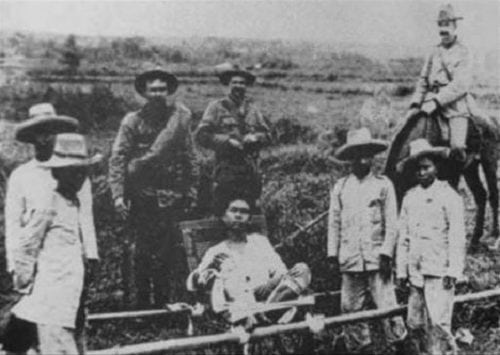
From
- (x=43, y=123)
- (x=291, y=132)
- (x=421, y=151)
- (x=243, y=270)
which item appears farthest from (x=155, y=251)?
(x=421, y=151)

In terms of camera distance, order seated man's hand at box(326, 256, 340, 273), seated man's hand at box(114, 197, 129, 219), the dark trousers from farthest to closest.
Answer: seated man's hand at box(326, 256, 340, 273) < the dark trousers < seated man's hand at box(114, 197, 129, 219)

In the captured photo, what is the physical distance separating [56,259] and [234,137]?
1.84 meters

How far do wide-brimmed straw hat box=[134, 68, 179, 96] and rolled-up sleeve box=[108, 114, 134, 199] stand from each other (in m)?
0.25

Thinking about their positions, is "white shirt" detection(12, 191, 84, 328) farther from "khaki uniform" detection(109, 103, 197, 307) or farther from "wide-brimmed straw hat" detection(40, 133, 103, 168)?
"khaki uniform" detection(109, 103, 197, 307)

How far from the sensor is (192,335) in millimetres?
6031

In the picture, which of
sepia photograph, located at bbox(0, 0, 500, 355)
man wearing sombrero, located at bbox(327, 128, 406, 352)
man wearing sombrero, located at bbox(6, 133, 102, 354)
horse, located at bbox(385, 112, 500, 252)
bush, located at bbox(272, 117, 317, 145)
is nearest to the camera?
man wearing sombrero, located at bbox(6, 133, 102, 354)

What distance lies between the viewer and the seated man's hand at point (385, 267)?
650 centimetres

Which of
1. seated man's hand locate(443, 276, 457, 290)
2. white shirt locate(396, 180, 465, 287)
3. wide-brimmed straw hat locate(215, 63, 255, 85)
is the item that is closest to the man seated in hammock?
white shirt locate(396, 180, 465, 287)

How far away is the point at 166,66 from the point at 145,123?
50cm

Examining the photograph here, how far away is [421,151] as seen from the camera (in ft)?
21.5

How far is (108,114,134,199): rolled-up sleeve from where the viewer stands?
5.98m

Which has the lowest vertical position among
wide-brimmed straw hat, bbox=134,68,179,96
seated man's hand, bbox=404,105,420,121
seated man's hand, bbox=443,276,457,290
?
seated man's hand, bbox=443,276,457,290

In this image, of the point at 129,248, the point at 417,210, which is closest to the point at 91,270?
the point at 129,248

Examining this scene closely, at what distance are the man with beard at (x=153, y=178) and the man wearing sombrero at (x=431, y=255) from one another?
1844 millimetres
